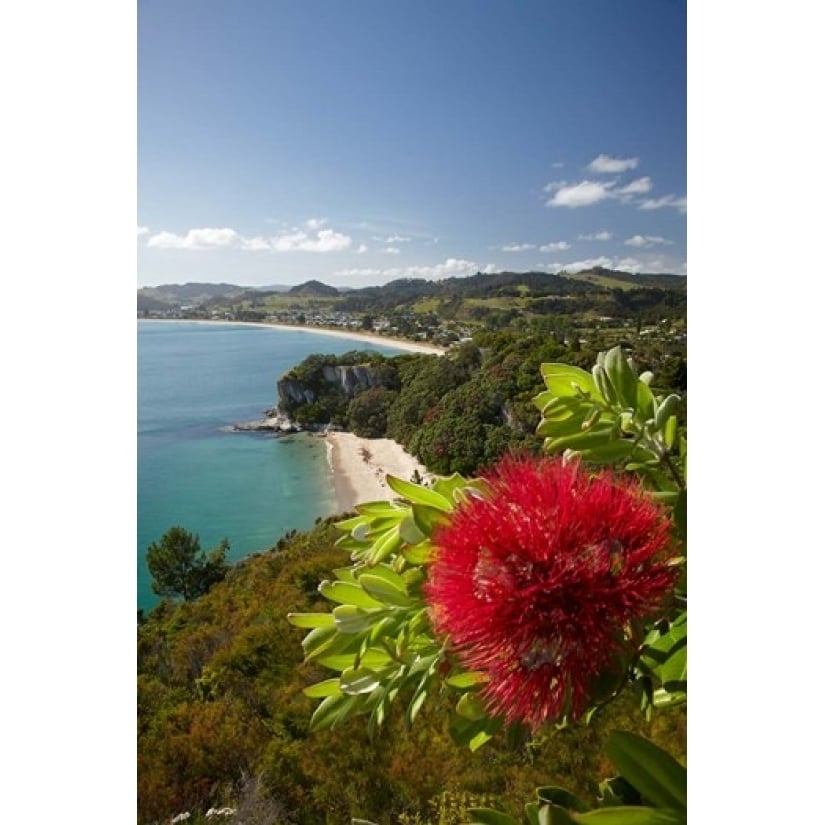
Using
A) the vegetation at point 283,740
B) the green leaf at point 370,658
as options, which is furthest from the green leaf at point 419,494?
the vegetation at point 283,740

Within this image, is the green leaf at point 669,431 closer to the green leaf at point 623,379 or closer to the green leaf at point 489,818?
the green leaf at point 623,379

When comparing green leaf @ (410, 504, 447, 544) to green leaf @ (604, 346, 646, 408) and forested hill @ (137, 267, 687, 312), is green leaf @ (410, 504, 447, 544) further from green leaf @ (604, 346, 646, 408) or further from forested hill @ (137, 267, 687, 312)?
forested hill @ (137, 267, 687, 312)

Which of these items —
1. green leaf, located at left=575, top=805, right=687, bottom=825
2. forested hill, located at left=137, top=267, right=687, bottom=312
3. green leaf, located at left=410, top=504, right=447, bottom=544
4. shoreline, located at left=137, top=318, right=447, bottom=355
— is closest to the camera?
green leaf, located at left=575, top=805, right=687, bottom=825

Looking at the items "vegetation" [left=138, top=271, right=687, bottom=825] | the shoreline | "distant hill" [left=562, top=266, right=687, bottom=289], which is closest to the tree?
"vegetation" [left=138, top=271, right=687, bottom=825]

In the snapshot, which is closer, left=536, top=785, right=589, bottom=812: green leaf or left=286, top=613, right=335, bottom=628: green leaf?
left=536, top=785, right=589, bottom=812: green leaf
